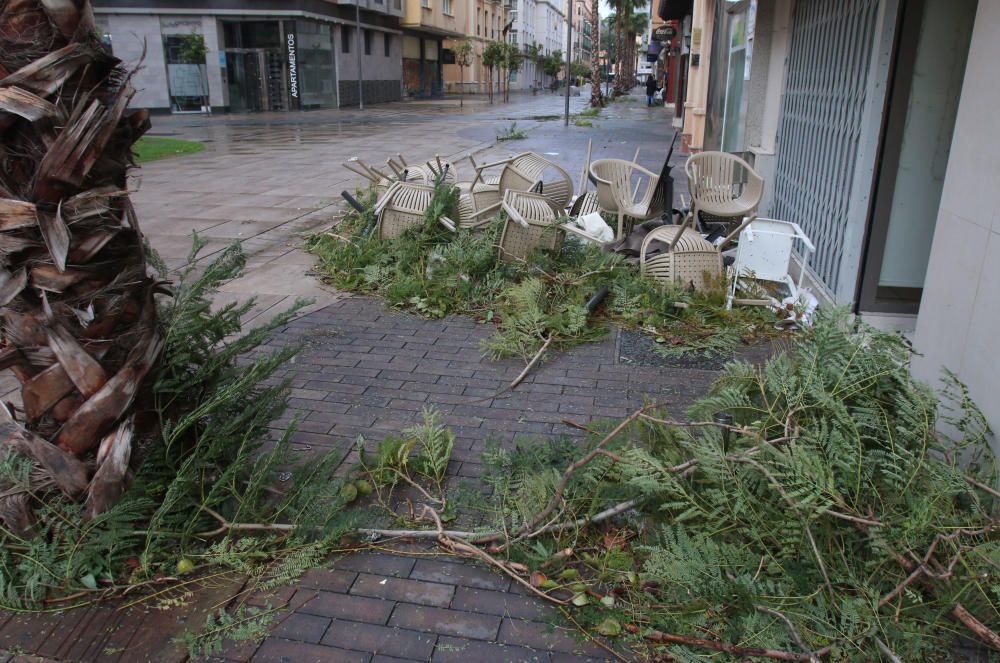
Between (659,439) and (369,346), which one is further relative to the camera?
(369,346)

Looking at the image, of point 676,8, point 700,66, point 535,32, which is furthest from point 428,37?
point 535,32

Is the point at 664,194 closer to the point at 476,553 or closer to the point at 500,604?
the point at 476,553

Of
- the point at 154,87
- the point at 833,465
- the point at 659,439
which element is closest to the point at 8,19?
the point at 659,439

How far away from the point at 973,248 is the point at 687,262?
2.67m

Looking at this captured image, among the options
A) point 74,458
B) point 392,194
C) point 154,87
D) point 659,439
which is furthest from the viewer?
point 154,87

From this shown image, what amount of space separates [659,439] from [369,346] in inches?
102

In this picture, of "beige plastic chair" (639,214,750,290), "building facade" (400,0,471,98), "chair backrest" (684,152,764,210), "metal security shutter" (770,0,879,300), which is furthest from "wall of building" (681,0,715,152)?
"building facade" (400,0,471,98)

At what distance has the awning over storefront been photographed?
80.2 feet

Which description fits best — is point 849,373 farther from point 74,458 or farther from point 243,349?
point 74,458

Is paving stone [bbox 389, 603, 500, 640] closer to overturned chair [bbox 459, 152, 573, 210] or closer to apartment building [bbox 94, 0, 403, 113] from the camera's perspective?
overturned chair [bbox 459, 152, 573, 210]

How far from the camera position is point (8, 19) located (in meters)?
2.40

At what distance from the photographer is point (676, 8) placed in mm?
25922

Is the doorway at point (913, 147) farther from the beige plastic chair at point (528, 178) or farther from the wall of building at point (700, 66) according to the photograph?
the wall of building at point (700, 66)

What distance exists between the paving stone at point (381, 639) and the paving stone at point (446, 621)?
0.11 feet
